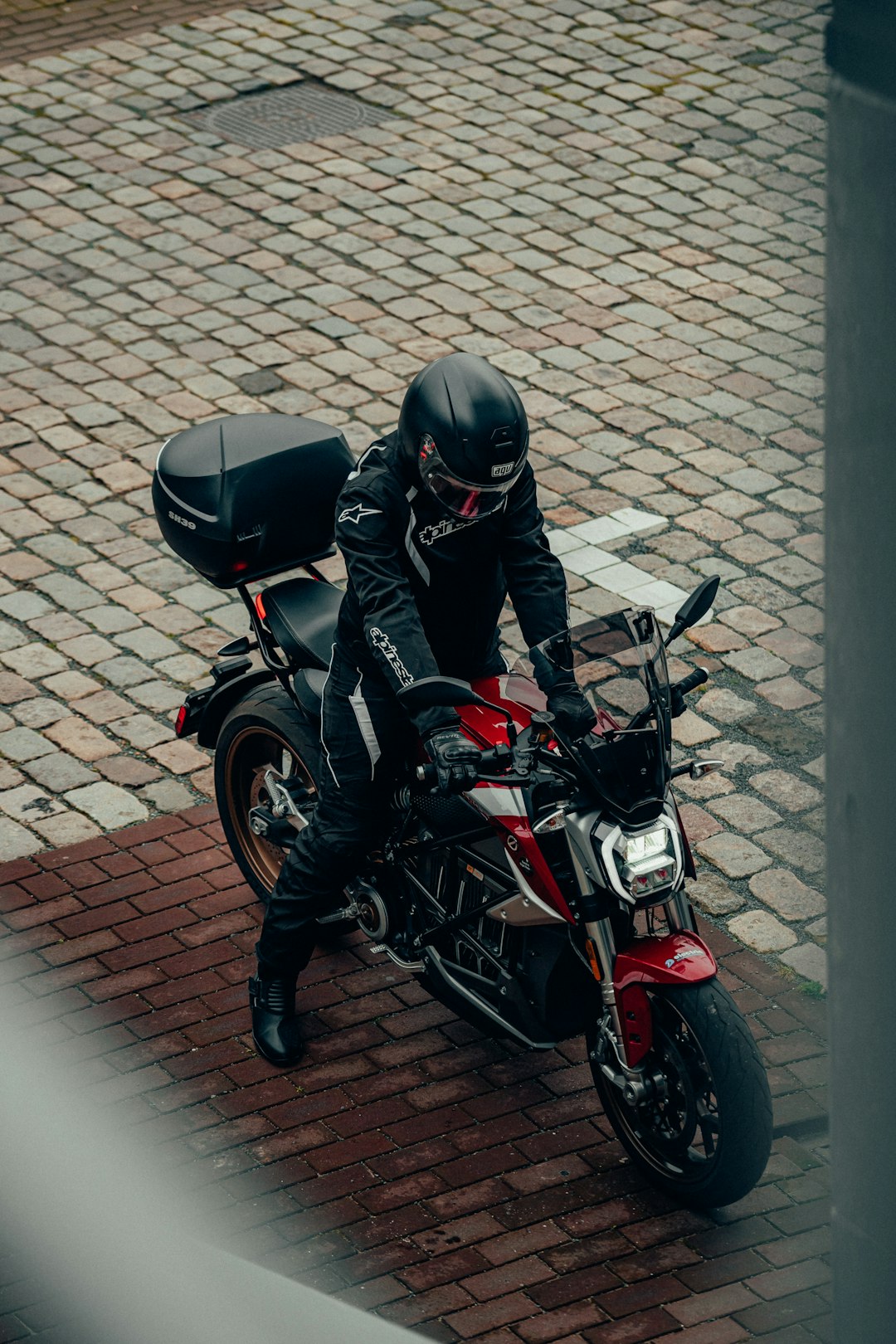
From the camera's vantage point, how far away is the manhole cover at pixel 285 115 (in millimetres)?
11195

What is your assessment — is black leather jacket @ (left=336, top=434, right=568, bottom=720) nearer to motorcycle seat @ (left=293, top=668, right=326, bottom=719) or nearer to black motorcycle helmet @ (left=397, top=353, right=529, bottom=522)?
black motorcycle helmet @ (left=397, top=353, right=529, bottom=522)

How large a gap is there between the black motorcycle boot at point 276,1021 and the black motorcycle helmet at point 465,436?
161cm

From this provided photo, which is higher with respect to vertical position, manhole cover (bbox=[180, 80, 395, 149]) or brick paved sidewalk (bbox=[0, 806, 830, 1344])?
manhole cover (bbox=[180, 80, 395, 149])

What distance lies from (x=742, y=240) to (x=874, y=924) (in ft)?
29.3

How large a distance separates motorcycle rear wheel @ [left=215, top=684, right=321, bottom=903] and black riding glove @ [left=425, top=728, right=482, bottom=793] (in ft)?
3.36

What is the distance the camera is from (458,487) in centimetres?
419

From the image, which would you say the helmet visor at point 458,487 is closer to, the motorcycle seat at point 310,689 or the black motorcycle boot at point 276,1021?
the motorcycle seat at point 310,689

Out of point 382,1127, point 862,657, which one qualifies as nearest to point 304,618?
point 382,1127

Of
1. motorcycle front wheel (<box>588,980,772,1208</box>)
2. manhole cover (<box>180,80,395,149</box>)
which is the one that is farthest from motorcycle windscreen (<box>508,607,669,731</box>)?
manhole cover (<box>180,80,395,149</box>)

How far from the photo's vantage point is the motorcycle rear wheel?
5.14 metres

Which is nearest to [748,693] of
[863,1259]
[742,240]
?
[742,240]

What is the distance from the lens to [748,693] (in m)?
6.61

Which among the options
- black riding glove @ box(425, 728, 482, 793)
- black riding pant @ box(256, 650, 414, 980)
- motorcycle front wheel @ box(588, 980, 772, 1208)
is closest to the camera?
black riding glove @ box(425, 728, 482, 793)

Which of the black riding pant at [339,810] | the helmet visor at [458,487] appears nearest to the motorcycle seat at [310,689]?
the black riding pant at [339,810]
